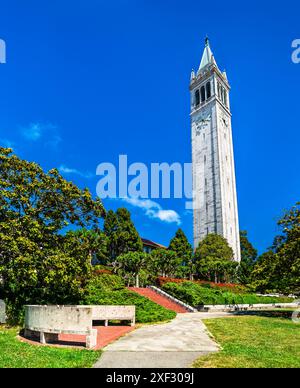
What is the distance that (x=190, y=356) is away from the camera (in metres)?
7.35

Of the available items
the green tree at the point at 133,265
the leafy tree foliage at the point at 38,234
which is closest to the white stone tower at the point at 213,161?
the green tree at the point at 133,265

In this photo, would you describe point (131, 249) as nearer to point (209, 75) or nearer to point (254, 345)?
point (254, 345)

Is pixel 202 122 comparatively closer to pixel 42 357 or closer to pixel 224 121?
pixel 224 121

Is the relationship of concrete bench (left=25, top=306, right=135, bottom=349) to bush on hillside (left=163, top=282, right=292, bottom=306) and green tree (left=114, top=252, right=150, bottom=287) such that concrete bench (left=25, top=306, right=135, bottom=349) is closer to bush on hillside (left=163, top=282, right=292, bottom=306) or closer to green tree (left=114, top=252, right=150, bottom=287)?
bush on hillside (left=163, top=282, right=292, bottom=306)

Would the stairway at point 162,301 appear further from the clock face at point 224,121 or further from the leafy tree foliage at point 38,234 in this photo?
the clock face at point 224,121

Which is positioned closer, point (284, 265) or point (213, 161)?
point (284, 265)

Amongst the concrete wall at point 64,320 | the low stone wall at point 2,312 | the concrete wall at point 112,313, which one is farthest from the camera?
the low stone wall at point 2,312

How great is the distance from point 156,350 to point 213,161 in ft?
208

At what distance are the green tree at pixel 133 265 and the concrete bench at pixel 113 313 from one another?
2118 centimetres

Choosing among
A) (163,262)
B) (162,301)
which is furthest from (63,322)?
(163,262)

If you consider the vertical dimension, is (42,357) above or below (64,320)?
below

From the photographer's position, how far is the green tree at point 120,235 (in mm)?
45281

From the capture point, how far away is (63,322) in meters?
9.00
